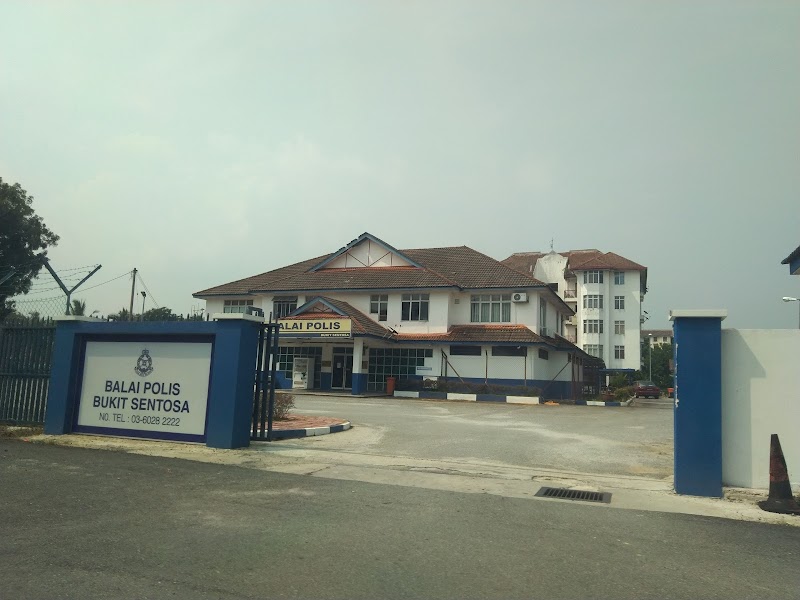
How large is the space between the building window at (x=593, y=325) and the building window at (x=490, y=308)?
31.1 metres

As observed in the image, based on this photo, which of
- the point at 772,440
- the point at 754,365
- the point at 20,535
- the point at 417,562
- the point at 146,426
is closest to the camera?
the point at 417,562

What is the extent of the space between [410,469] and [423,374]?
1023 inches

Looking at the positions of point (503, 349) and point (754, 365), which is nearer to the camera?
point (754, 365)

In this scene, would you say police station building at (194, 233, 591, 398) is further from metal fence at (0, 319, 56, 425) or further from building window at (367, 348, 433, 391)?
metal fence at (0, 319, 56, 425)

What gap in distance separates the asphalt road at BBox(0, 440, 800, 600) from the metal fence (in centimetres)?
490

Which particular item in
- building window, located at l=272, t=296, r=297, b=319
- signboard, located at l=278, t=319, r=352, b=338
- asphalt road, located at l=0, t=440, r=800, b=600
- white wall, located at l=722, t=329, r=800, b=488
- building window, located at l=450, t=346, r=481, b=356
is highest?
building window, located at l=272, t=296, r=297, b=319

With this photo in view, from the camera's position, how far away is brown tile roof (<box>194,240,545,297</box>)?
34.7 meters

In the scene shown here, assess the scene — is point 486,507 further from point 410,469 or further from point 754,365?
point 754,365

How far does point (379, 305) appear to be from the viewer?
3647 centimetres

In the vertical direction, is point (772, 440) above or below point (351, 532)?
above

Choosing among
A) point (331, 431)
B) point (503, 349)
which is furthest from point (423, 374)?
point (331, 431)

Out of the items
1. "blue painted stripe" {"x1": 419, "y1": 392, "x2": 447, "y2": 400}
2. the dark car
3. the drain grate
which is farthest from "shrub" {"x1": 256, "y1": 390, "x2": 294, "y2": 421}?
the dark car

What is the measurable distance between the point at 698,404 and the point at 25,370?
12.0 m

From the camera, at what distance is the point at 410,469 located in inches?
343
